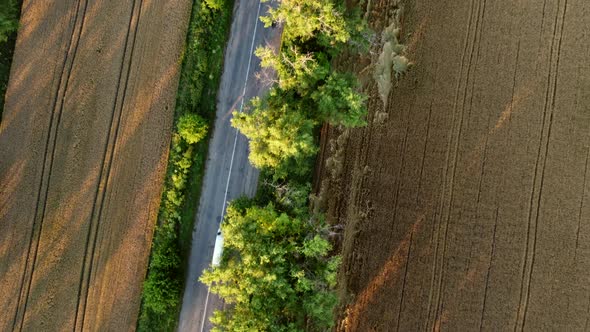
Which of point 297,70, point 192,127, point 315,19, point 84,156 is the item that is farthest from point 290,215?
point 84,156

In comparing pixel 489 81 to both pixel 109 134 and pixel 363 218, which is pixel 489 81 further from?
pixel 109 134

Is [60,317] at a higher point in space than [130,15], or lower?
lower

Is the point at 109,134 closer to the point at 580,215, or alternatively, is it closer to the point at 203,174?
the point at 203,174

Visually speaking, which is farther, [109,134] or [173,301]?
[109,134]

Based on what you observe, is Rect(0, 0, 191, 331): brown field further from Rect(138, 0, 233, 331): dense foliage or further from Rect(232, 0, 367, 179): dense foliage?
Rect(232, 0, 367, 179): dense foliage

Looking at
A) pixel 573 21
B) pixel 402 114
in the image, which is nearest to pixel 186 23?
pixel 402 114

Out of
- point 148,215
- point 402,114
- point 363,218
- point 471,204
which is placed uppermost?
point 402,114
